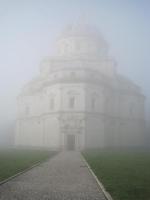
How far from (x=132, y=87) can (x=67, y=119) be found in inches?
628

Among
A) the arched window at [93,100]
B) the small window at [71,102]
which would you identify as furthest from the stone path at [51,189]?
the arched window at [93,100]

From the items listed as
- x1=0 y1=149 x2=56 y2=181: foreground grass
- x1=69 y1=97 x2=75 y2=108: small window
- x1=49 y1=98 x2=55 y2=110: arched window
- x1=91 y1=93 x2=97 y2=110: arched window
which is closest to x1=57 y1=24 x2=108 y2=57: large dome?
x1=91 y1=93 x2=97 y2=110: arched window

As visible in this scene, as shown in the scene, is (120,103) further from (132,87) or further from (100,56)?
(100,56)

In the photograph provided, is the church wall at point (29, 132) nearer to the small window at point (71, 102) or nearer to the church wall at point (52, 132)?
the church wall at point (52, 132)

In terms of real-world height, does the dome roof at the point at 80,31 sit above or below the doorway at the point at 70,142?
above

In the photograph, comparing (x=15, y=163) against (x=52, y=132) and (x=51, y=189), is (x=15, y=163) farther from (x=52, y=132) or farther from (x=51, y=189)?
(x=52, y=132)

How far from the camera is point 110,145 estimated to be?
167 feet

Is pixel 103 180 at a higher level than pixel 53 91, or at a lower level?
lower

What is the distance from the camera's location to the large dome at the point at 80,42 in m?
55.9

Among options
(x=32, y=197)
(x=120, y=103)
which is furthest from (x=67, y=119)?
(x=32, y=197)

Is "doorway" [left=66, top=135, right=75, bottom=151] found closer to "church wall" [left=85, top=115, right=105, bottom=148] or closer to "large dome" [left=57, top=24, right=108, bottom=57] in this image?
"church wall" [left=85, top=115, right=105, bottom=148]

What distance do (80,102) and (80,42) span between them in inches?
526

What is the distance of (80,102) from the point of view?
47.0 m

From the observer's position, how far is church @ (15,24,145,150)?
154 feet
